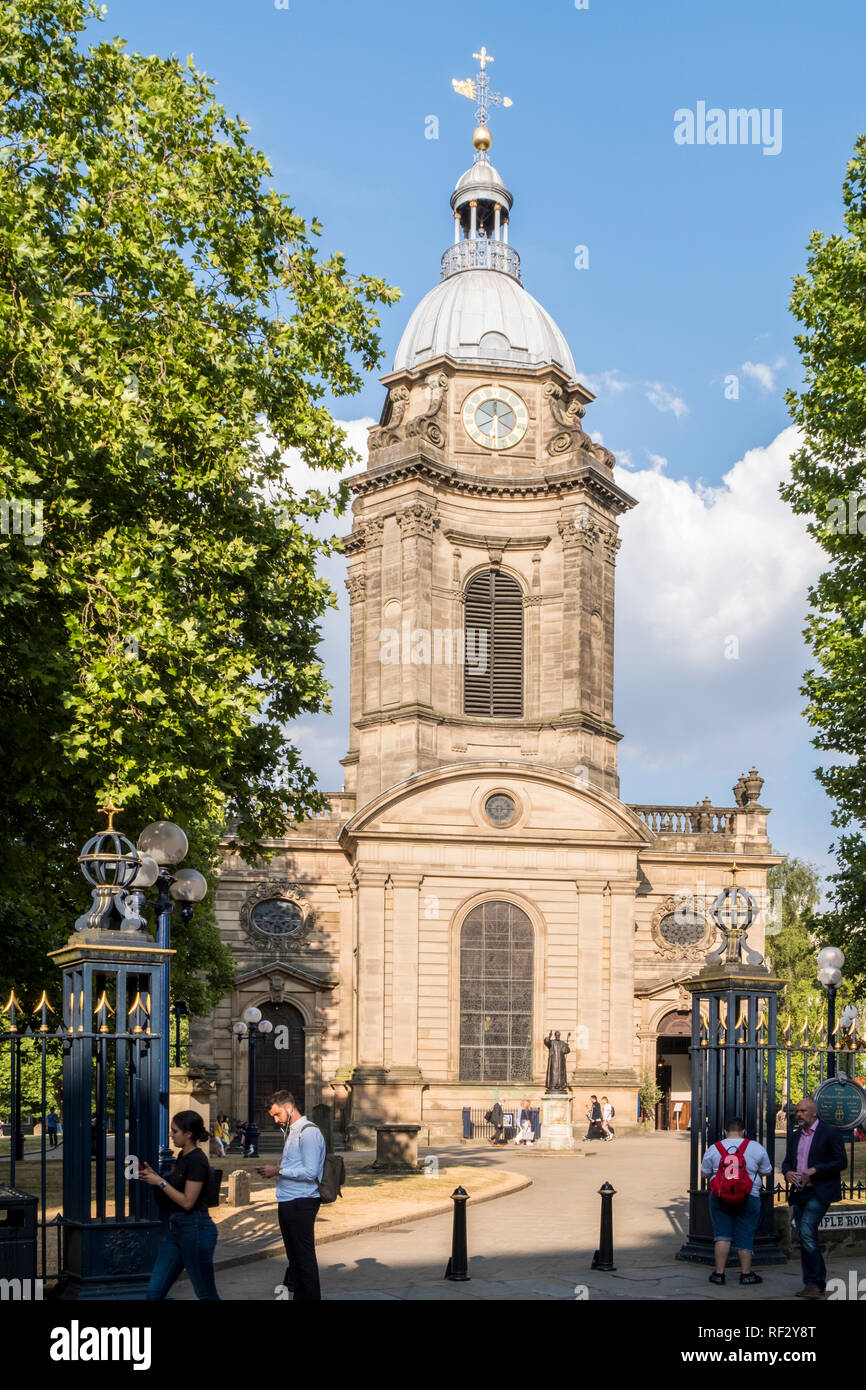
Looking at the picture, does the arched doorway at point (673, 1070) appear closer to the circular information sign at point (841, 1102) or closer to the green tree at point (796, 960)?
the green tree at point (796, 960)

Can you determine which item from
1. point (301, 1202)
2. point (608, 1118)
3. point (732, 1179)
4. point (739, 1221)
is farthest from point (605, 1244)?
point (608, 1118)

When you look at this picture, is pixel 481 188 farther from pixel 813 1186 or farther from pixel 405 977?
pixel 813 1186

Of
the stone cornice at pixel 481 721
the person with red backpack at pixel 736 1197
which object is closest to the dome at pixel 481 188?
the stone cornice at pixel 481 721

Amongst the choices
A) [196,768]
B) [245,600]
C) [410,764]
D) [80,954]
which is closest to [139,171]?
[245,600]

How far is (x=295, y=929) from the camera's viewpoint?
4759cm

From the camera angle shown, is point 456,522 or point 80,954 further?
point 456,522

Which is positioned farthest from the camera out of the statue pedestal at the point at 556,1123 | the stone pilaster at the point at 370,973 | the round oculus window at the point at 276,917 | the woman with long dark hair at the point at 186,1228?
the round oculus window at the point at 276,917

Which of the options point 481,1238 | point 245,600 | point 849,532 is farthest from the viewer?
point 849,532

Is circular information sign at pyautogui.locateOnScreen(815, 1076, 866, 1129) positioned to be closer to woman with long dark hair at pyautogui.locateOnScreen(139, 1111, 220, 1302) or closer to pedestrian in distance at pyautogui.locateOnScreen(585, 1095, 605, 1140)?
woman with long dark hair at pyautogui.locateOnScreen(139, 1111, 220, 1302)

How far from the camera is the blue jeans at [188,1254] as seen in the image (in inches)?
419

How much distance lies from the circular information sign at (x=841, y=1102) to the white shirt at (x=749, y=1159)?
1108 millimetres

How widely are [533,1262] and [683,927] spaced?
111 feet

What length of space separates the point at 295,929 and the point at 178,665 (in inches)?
1199
